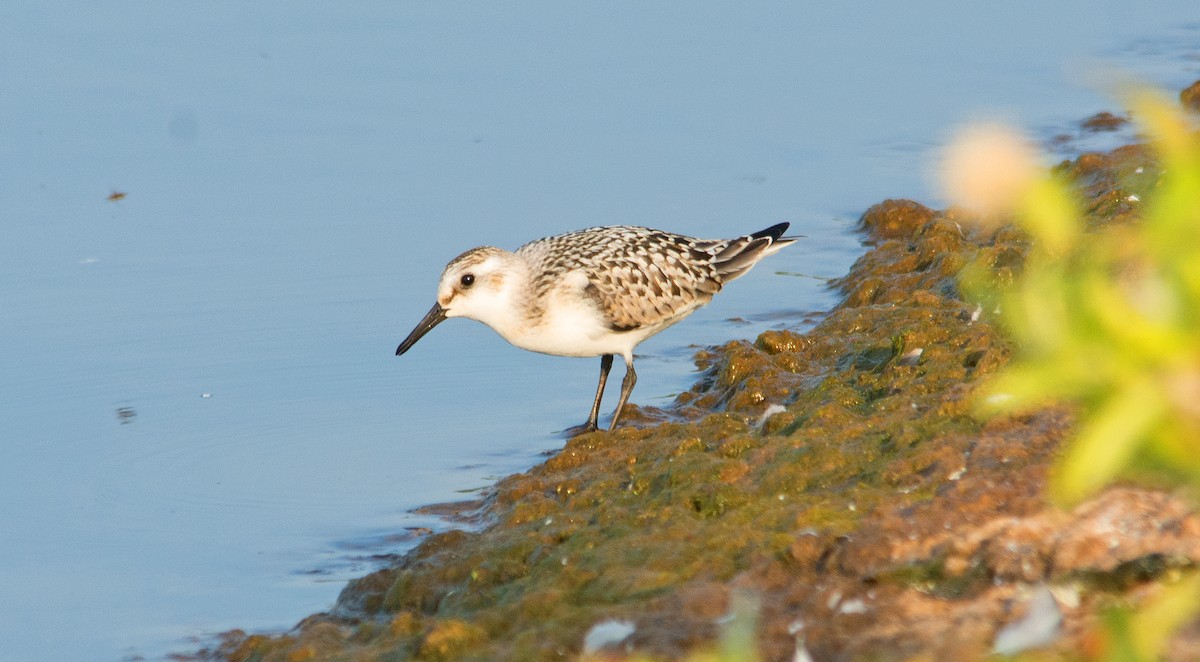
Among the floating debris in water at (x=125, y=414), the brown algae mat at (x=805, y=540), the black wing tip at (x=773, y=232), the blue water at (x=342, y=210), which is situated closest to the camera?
the brown algae mat at (x=805, y=540)

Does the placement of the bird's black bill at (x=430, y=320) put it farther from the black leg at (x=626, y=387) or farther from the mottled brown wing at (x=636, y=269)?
the black leg at (x=626, y=387)

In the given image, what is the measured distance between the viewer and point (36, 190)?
972 centimetres

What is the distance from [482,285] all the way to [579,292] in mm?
466

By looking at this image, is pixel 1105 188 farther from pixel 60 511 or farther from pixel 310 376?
pixel 60 511

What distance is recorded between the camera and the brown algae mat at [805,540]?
3.45m

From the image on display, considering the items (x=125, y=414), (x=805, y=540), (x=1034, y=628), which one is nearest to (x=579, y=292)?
(x=125, y=414)

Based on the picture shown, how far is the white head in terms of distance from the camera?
722cm

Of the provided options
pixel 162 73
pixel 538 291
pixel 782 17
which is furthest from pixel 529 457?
pixel 782 17

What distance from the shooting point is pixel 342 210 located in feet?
31.9

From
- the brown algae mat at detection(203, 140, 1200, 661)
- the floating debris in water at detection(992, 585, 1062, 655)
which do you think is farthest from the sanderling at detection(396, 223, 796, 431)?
the floating debris in water at detection(992, 585, 1062, 655)

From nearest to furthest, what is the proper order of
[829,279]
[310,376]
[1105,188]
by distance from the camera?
[310,376]
[1105,188]
[829,279]

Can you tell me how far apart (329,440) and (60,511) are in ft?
4.29

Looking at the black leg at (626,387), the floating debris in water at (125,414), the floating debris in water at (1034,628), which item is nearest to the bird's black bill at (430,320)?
the black leg at (626,387)

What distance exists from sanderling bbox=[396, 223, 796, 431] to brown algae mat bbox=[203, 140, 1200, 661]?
64 centimetres
